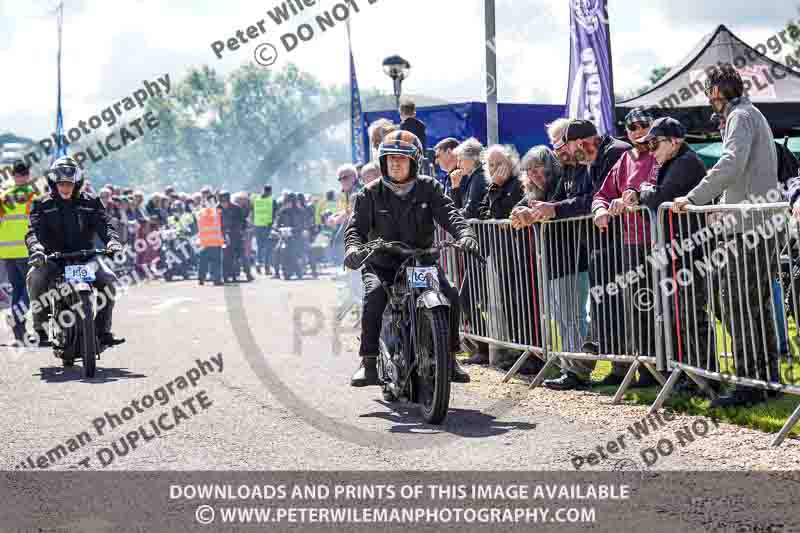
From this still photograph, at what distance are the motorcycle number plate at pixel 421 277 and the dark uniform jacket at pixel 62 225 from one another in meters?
4.38

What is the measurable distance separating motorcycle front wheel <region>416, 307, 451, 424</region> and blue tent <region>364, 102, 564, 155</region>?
9430mm

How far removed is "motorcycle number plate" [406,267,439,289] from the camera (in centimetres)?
745

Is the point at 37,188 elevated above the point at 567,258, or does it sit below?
above

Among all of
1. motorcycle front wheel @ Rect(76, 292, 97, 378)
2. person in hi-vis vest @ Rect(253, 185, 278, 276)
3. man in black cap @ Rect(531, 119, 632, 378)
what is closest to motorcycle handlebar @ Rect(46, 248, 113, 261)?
motorcycle front wheel @ Rect(76, 292, 97, 378)

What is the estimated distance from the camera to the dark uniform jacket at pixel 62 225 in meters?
10.9

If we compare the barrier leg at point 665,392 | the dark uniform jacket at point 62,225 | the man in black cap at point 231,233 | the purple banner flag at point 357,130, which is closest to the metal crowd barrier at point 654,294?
the barrier leg at point 665,392

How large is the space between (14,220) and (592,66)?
718 centimetres

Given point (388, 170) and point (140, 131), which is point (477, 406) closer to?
point (388, 170)

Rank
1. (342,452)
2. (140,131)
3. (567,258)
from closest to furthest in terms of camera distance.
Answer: (342,452) → (567,258) → (140,131)

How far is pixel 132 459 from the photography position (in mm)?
6312

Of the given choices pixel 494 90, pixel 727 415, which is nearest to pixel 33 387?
pixel 727 415

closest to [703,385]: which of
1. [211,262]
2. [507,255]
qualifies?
[507,255]

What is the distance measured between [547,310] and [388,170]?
1.77 m

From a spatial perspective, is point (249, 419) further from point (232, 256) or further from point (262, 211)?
point (262, 211)
